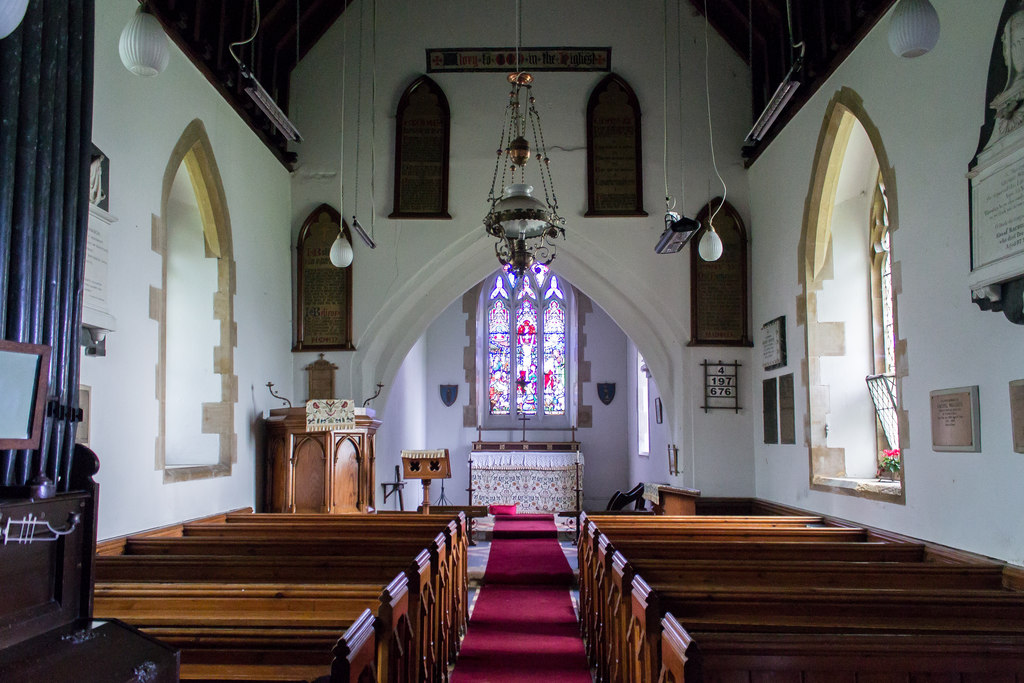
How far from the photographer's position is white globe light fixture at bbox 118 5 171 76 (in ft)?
10.7

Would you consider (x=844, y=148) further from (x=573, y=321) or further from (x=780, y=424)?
(x=573, y=321)

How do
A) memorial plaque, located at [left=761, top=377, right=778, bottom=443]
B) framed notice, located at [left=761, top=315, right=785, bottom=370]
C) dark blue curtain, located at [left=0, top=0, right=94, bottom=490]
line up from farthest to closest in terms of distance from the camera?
memorial plaque, located at [left=761, top=377, right=778, bottom=443]
framed notice, located at [left=761, top=315, right=785, bottom=370]
dark blue curtain, located at [left=0, top=0, right=94, bottom=490]

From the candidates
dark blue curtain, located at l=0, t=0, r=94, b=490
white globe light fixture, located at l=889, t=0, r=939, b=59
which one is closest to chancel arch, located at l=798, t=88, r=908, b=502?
white globe light fixture, located at l=889, t=0, r=939, b=59

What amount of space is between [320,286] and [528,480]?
5.36 meters

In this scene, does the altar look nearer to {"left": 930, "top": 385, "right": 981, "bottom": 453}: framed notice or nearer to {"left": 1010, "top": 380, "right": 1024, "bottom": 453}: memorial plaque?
{"left": 930, "top": 385, "right": 981, "bottom": 453}: framed notice

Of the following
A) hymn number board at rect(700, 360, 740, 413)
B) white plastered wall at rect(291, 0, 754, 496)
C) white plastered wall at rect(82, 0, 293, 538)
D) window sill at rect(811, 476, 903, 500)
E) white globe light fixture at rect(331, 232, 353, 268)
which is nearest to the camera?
white plastered wall at rect(82, 0, 293, 538)

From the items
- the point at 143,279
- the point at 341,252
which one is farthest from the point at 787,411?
the point at 143,279

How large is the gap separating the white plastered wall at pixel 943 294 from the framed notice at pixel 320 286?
449 centimetres

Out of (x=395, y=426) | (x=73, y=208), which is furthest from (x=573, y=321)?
(x=73, y=208)

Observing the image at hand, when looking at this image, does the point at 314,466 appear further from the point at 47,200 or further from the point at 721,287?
the point at 47,200

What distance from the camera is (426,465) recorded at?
25.8 ft

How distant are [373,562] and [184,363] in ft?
11.9

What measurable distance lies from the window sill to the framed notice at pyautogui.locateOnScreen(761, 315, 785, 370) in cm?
118

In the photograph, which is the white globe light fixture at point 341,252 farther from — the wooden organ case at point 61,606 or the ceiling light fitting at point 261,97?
the wooden organ case at point 61,606
